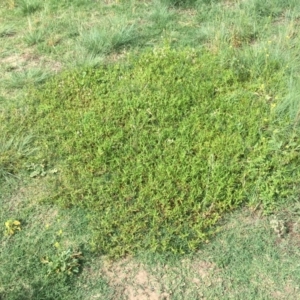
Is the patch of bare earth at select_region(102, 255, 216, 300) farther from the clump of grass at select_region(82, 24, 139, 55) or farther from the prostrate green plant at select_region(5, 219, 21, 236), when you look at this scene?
the clump of grass at select_region(82, 24, 139, 55)

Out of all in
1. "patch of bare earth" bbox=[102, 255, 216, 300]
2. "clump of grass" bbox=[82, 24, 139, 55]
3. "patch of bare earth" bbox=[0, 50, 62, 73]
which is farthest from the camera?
"clump of grass" bbox=[82, 24, 139, 55]

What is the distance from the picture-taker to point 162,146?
4.02 meters

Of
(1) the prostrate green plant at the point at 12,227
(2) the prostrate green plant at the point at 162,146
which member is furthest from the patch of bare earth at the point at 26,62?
(1) the prostrate green plant at the point at 12,227

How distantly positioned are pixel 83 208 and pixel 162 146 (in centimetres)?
91

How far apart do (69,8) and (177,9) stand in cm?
144

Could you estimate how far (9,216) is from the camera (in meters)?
3.52

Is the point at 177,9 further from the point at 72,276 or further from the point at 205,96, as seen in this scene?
the point at 72,276

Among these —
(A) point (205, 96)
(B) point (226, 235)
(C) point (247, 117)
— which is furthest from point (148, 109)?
(B) point (226, 235)

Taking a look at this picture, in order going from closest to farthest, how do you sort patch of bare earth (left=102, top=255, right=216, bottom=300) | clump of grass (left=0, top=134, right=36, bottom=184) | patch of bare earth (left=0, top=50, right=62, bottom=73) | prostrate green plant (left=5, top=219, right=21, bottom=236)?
patch of bare earth (left=102, top=255, right=216, bottom=300) < prostrate green plant (left=5, top=219, right=21, bottom=236) < clump of grass (left=0, top=134, right=36, bottom=184) < patch of bare earth (left=0, top=50, right=62, bottom=73)

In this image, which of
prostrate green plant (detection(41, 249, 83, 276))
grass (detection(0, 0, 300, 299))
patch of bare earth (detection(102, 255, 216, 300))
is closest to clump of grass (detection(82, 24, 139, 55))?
grass (detection(0, 0, 300, 299))

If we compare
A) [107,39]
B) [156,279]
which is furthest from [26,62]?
[156,279]

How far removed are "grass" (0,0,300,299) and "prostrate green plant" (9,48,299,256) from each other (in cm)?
8

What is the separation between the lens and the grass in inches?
121

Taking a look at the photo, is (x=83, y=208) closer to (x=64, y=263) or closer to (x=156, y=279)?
(x=64, y=263)
